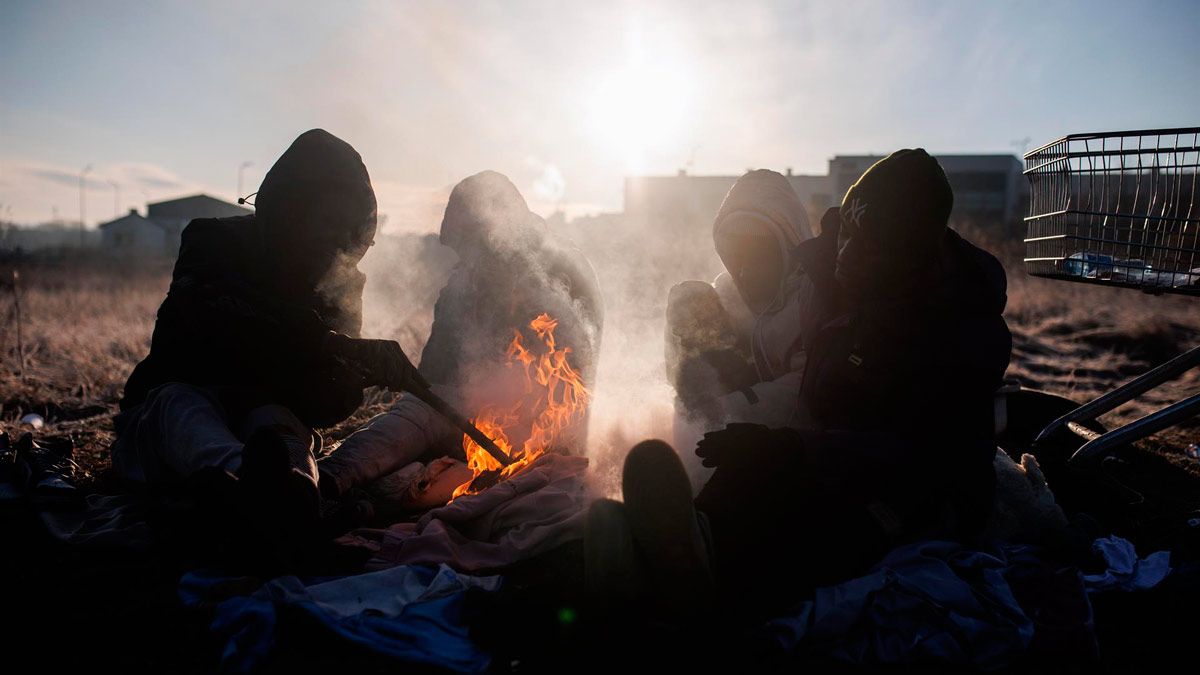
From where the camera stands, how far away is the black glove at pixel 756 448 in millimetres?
2443

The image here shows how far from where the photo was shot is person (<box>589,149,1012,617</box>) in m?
2.42

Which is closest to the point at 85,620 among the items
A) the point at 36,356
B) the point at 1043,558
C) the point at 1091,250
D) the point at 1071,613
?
the point at 1071,613

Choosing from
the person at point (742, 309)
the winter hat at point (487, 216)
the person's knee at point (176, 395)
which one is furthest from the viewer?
the winter hat at point (487, 216)

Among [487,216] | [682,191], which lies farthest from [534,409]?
[682,191]

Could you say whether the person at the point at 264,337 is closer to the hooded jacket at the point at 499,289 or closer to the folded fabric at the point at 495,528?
the folded fabric at the point at 495,528

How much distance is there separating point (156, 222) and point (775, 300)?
197 feet

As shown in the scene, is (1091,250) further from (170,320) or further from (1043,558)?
(170,320)

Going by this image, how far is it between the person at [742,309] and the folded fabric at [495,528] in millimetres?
1000

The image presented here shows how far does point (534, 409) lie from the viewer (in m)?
4.42

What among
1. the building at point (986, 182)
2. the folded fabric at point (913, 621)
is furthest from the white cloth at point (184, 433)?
the building at point (986, 182)

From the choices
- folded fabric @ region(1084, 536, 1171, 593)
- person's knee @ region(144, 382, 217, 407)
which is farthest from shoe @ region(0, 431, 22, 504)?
folded fabric @ region(1084, 536, 1171, 593)

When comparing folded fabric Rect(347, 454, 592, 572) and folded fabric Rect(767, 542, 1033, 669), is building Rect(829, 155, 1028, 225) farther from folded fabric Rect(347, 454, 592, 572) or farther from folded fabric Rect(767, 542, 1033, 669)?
folded fabric Rect(767, 542, 1033, 669)

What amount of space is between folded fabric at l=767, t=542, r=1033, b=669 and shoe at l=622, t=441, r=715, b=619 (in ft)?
1.13

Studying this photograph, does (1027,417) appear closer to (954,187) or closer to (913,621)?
(913,621)
